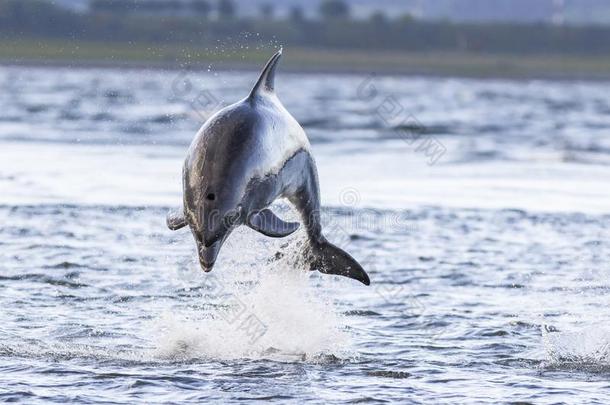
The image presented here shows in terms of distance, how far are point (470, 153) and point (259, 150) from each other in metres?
25.9

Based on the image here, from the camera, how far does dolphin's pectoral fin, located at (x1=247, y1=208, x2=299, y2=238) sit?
11.4 metres

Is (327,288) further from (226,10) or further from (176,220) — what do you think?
(226,10)

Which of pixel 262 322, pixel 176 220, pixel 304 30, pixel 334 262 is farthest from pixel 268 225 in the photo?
pixel 304 30

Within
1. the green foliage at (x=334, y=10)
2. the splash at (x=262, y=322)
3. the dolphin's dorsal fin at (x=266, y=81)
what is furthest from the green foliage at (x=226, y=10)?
the dolphin's dorsal fin at (x=266, y=81)

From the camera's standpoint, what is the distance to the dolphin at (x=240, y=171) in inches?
437

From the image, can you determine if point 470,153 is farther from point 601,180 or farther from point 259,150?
point 259,150

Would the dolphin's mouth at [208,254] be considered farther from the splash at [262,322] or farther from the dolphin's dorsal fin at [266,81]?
the splash at [262,322]

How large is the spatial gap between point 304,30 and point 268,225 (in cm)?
10381

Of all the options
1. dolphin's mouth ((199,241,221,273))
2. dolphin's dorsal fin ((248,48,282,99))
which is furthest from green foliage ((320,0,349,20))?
dolphin's mouth ((199,241,221,273))

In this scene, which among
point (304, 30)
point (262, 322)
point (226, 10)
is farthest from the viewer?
point (226, 10)

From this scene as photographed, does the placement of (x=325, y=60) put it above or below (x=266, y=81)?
above

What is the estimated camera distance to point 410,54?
114562mm

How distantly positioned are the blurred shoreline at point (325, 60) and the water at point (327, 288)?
211ft

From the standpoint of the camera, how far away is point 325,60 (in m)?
108
